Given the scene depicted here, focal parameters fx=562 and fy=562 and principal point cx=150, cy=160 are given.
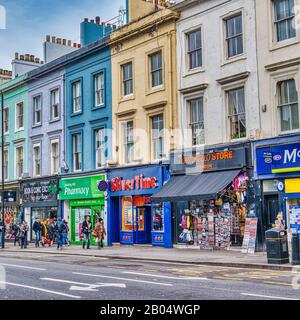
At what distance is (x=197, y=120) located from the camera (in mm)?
26031

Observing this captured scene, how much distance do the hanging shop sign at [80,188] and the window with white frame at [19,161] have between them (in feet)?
19.0

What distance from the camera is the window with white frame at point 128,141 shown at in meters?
29.4

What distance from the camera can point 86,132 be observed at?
32.3 meters

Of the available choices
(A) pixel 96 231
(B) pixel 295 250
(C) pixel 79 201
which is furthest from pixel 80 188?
(B) pixel 295 250

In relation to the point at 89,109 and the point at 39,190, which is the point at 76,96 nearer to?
Result: the point at 89,109

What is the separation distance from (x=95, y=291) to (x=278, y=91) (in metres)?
13.5

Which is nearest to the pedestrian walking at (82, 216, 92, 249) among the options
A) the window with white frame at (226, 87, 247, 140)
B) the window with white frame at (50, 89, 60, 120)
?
the window with white frame at (50, 89, 60, 120)

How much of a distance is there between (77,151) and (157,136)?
7341 millimetres

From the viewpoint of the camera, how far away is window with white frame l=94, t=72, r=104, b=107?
31413 mm

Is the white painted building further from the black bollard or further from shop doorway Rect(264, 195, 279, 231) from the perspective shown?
the black bollard

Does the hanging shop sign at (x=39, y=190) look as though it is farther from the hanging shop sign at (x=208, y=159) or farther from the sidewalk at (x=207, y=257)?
the hanging shop sign at (x=208, y=159)
